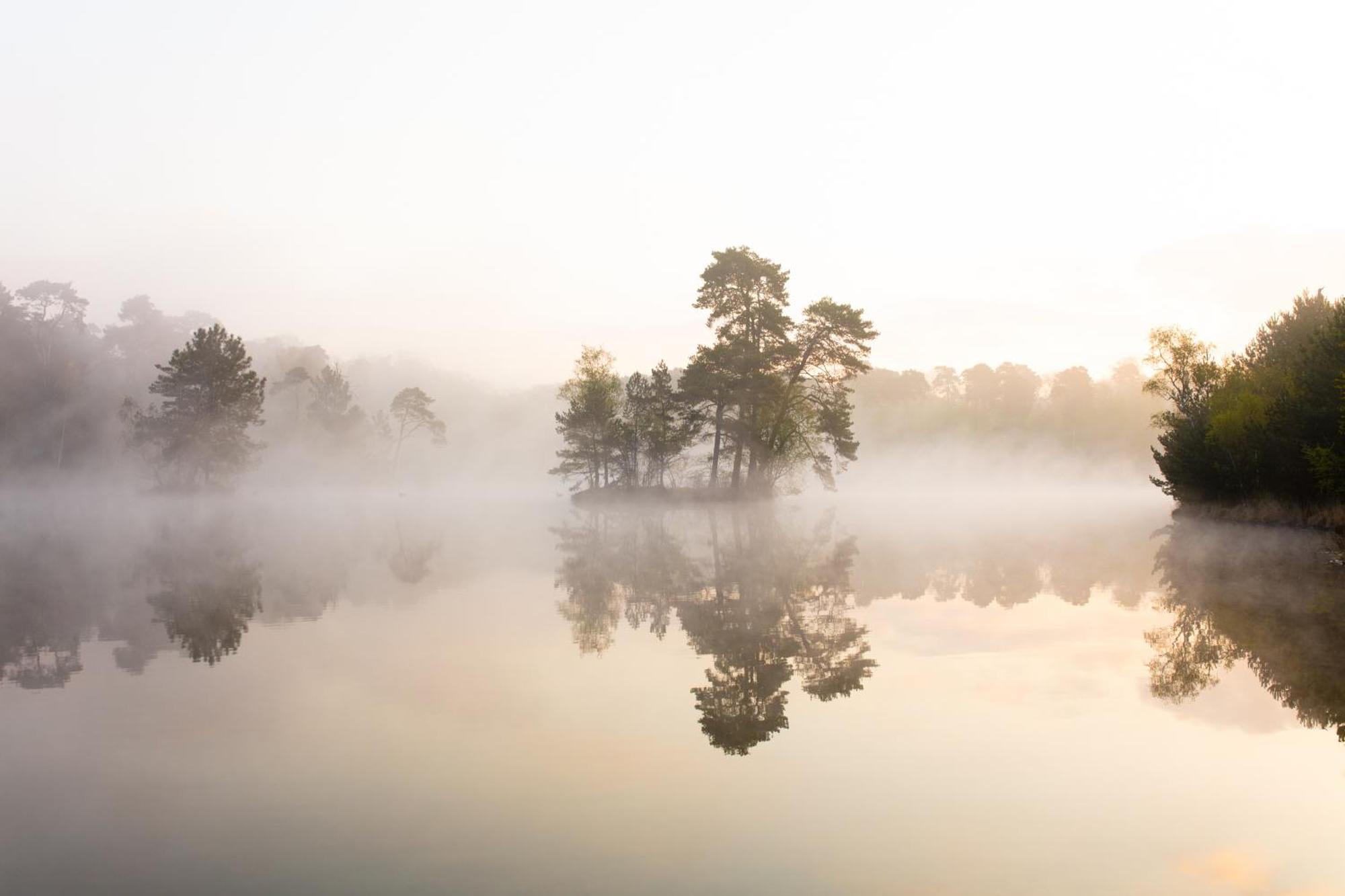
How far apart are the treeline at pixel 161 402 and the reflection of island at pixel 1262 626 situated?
75.2 m

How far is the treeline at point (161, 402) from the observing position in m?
74.4

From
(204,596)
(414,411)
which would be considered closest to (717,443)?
(204,596)

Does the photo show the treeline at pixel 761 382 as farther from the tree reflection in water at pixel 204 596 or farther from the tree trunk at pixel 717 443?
the tree reflection in water at pixel 204 596

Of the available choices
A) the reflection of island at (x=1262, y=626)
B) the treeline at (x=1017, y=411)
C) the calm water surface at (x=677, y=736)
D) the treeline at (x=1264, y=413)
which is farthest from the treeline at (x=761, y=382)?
the treeline at (x=1017, y=411)

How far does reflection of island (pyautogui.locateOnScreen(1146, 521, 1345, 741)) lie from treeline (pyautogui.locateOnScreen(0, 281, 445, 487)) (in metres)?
75.2

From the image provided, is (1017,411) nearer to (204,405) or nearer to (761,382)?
(761,382)

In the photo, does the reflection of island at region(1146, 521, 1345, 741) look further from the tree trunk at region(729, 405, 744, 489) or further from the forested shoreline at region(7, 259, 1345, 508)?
the tree trunk at region(729, 405, 744, 489)

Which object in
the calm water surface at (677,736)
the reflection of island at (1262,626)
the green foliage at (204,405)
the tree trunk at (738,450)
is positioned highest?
the green foliage at (204,405)

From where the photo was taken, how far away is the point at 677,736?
26.0 ft

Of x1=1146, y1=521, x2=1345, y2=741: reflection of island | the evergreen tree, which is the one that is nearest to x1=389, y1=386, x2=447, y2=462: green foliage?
the evergreen tree

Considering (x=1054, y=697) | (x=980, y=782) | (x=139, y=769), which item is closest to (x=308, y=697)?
(x=139, y=769)

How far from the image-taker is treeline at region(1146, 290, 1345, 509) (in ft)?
96.8

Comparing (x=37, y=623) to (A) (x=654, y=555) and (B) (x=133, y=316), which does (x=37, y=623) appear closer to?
(A) (x=654, y=555)

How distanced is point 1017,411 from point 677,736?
147 metres
